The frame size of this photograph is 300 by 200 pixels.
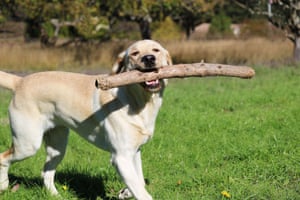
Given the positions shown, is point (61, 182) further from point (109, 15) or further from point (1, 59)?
point (109, 15)

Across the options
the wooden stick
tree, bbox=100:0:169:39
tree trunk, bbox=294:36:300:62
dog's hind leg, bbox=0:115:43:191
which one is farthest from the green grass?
tree, bbox=100:0:169:39

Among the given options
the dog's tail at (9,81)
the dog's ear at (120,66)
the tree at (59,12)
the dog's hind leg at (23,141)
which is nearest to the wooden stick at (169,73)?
the dog's ear at (120,66)

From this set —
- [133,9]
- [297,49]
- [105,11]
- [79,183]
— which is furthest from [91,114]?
[105,11]

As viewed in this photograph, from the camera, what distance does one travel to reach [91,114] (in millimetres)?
4316

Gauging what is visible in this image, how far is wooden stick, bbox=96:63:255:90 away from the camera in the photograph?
12.8 ft

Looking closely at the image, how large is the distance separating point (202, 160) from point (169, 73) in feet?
6.54

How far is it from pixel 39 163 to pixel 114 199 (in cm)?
→ 141

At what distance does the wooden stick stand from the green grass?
1.16 meters

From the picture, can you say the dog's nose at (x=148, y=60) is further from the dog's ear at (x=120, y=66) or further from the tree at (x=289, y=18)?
the tree at (x=289, y=18)

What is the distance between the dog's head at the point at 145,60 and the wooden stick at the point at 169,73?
58 millimetres

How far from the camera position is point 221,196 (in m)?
4.65

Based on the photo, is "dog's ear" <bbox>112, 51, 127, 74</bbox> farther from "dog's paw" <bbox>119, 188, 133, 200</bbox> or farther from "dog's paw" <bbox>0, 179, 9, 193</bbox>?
"dog's paw" <bbox>0, 179, 9, 193</bbox>

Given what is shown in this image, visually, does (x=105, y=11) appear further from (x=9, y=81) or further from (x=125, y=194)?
(x=125, y=194)

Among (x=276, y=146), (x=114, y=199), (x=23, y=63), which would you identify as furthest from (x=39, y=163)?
(x=23, y=63)
